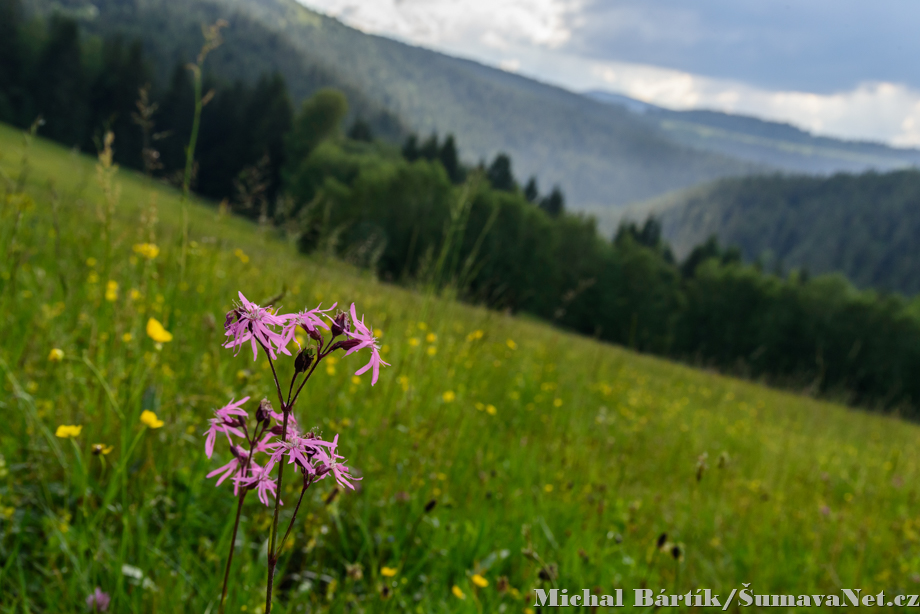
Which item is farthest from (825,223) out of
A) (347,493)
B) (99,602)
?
(99,602)

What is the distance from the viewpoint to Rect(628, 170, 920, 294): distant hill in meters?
125

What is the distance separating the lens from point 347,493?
213 cm

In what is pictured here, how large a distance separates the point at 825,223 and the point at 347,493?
17675 cm

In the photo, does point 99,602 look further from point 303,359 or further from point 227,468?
point 303,359

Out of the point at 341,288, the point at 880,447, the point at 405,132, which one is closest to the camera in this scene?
the point at 341,288

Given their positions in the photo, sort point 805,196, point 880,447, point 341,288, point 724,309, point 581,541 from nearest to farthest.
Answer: point 581,541, point 341,288, point 880,447, point 724,309, point 805,196

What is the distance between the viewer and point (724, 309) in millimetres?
48688

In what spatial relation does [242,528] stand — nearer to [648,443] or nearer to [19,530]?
[19,530]

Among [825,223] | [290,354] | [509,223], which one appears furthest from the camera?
[825,223]

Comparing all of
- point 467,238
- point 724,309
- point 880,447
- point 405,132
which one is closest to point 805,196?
point 405,132

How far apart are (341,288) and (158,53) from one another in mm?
107011

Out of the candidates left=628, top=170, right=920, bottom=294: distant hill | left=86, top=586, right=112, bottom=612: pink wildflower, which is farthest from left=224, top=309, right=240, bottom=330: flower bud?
left=628, top=170, right=920, bottom=294: distant hill

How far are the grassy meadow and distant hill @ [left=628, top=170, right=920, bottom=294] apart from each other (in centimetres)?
10694

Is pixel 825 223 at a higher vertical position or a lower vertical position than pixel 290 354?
higher
